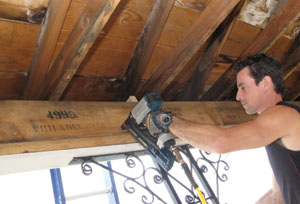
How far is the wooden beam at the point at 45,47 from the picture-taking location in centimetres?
147

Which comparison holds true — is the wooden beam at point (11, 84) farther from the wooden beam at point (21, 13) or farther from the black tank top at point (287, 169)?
the black tank top at point (287, 169)

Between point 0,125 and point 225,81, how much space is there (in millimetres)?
1723

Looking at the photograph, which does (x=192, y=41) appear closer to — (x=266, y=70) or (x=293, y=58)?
→ (x=266, y=70)

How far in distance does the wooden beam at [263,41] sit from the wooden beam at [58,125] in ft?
2.34

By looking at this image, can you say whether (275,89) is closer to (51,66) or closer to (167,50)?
(167,50)

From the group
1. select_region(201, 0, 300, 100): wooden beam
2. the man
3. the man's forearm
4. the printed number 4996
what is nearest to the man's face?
the man

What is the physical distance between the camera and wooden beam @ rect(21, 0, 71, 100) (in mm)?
1470

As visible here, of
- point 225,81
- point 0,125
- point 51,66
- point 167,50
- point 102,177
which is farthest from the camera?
point 102,177

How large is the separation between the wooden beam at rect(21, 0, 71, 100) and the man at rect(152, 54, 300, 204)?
75 centimetres

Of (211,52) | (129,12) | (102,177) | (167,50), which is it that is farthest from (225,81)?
(102,177)

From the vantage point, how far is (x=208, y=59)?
2234 mm

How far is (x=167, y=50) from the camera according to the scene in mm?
2105

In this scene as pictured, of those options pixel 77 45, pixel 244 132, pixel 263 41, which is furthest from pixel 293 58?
pixel 77 45

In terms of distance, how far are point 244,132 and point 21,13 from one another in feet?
3.97
